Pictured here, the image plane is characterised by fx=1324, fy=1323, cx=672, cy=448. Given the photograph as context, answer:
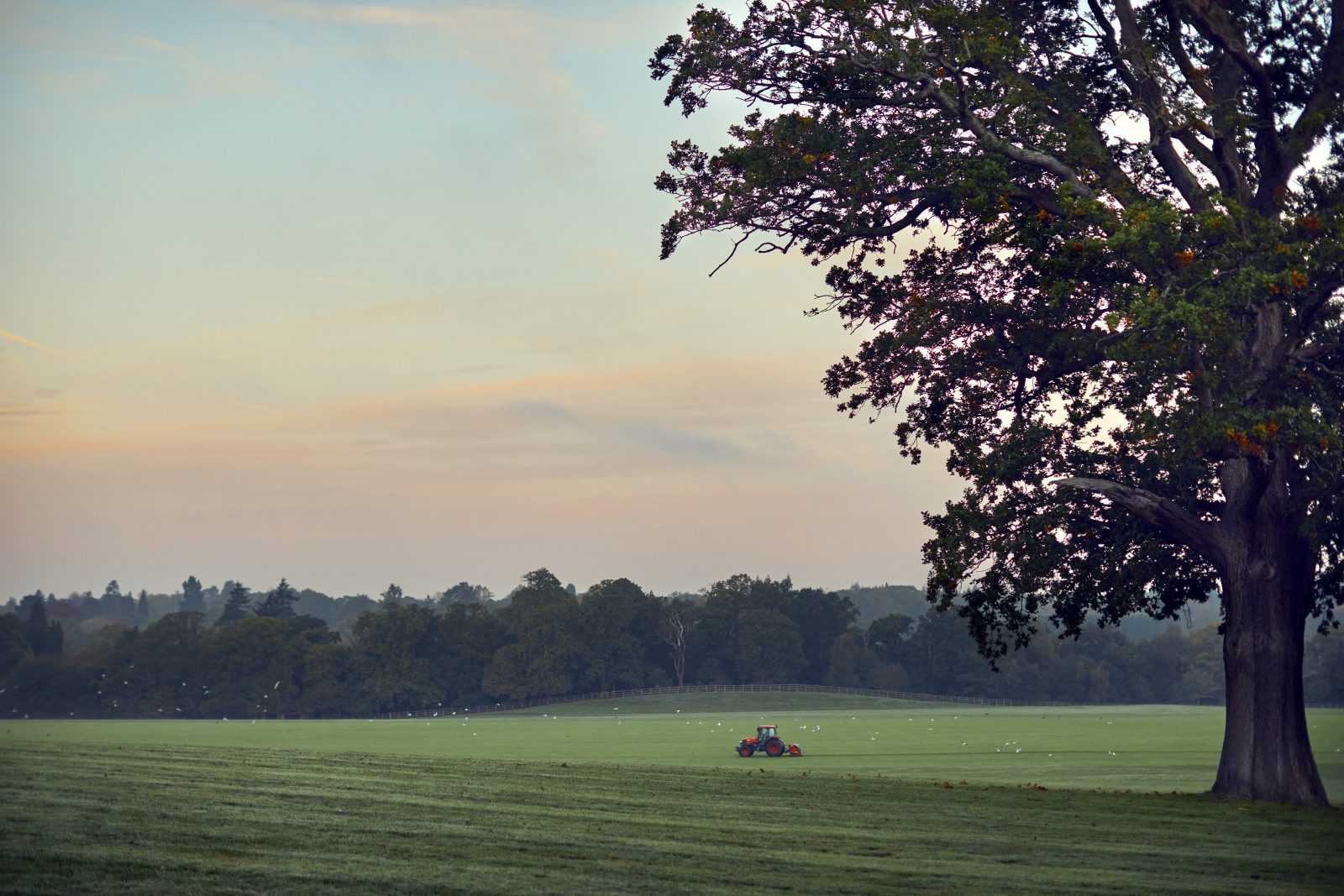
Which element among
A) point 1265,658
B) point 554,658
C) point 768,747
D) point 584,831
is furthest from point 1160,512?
point 554,658

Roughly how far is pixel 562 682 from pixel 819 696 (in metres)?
30.8

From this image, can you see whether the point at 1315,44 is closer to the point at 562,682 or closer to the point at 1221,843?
the point at 1221,843

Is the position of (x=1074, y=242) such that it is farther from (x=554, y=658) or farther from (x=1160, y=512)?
(x=554, y=658)

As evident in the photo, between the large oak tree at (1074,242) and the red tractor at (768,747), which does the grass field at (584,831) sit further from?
the red tractor at (768,747)

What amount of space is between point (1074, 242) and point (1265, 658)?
10007 mm

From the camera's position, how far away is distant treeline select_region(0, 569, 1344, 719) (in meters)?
156

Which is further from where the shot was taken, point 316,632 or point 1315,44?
point 316,632

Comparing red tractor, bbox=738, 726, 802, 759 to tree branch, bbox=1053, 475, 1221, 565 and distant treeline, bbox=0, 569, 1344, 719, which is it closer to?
tree branch, bbox=1053, 475, 1221, 565

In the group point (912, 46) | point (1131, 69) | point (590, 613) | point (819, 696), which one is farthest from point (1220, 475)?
point (590, 613)

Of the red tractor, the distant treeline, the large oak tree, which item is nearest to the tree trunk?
the large oak tree

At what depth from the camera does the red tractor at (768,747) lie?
5381 cm

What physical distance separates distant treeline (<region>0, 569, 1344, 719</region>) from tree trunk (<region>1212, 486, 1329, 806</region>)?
12633 centimetres

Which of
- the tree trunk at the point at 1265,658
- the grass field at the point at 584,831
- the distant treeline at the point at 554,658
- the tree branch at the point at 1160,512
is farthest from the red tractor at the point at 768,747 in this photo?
the distant treeline at the point at 554,658

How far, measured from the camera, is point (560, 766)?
29859 millimetres
